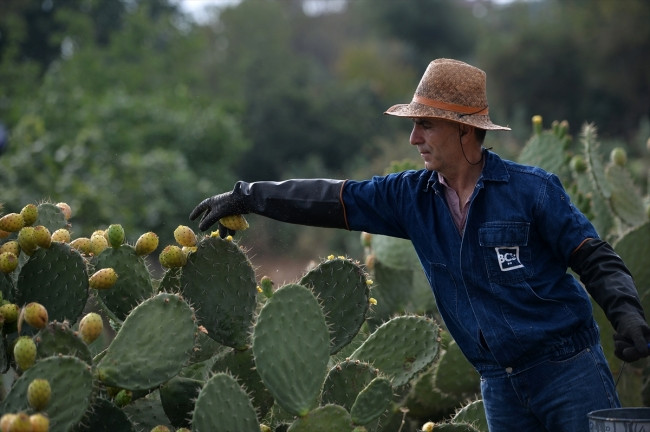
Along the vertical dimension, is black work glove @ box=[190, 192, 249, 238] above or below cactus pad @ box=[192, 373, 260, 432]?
above

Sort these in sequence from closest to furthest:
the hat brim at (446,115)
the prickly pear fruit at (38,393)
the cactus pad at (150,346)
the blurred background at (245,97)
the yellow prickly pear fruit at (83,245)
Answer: the prickly pear fruit at (38,393), the cactus pad at (150,346), the hat brim at (446,115), the yellow prickly pear fruit at (83,245), the blurred background at (245,97)

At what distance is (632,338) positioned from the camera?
254cm

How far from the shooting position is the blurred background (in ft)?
43.4

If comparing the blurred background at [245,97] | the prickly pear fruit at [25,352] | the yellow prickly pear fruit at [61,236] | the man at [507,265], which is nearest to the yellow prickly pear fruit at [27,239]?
the yellow prickly pear fruit at [61,236]

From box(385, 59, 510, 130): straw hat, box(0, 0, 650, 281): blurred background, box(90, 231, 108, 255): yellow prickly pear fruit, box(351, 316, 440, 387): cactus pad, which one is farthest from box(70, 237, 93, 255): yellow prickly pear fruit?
box(0, 0, 650, 281): blurred background

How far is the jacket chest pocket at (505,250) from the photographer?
9.10ft

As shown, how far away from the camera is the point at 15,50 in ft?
74.5

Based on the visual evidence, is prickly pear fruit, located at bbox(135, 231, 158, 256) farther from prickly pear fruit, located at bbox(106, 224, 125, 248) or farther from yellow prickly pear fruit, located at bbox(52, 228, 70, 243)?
yellow prickly pear fruit, located at bbox(52, 228, 70, 243)

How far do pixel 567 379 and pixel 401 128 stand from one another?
21658 mm

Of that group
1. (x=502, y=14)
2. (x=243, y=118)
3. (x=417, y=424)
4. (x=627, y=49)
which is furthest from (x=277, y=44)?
(x=417, y=424)

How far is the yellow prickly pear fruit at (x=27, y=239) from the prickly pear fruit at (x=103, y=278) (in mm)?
188

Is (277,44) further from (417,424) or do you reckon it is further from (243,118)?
(417,424)

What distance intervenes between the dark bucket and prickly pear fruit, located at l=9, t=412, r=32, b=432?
1.34 m

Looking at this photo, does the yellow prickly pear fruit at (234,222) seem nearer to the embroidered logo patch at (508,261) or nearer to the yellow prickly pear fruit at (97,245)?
the yellow prickly pear fruit at (97,245)
